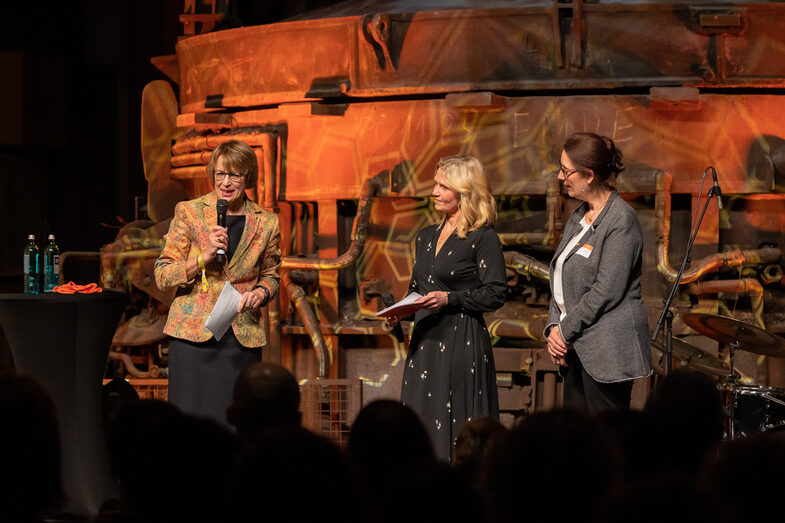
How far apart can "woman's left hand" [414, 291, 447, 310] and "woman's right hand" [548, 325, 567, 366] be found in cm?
52

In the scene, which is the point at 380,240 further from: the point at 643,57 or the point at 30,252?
the point at 30,252

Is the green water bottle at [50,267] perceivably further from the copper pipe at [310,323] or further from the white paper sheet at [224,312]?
the copper pipe at [310,323]

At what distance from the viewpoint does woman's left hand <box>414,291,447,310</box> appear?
15.7 feet

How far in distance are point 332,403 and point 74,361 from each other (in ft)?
9.84

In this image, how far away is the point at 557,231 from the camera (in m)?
7.08

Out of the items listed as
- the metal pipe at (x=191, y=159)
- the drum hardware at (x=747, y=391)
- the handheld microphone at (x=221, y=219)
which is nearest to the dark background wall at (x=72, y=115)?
the metal pipe at (x=191, y=159)

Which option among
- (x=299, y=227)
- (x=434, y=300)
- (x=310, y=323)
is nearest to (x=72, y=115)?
(x=299, y=227)

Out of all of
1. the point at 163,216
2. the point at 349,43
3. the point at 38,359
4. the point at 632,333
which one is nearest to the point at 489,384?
the point at 632,333

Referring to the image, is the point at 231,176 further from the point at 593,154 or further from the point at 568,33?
the point at 568,33

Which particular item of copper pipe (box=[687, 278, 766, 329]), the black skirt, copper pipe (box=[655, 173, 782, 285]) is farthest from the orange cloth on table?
copper pipe (box=[687, 278, 766, 329])

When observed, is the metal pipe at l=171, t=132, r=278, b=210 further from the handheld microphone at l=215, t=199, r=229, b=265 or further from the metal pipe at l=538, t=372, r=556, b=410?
the handheld microphone at l=215, t=199, r=229, b=265

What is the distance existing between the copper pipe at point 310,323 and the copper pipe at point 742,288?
100 inches

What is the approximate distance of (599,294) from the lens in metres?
4.36

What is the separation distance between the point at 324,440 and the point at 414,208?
214 inches
